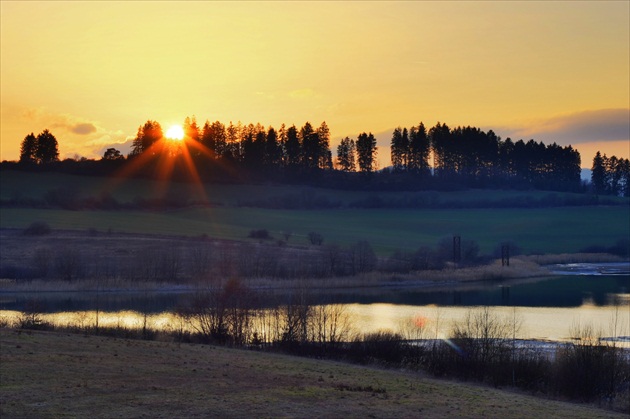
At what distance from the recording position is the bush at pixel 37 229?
9506cm

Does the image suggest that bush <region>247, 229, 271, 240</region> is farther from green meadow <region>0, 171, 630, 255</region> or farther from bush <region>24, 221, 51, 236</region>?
bush <region>24, 221, 51, 236</region>

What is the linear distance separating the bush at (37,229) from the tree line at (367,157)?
48.9 m

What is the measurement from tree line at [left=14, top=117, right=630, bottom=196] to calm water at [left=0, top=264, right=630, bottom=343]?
7653 cm

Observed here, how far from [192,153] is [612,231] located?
82422 mm

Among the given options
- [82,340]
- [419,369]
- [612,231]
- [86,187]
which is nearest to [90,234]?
[86,187]

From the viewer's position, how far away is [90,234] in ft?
324

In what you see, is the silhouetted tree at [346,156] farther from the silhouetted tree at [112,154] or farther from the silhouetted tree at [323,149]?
the silhouetted tree at [112,154]

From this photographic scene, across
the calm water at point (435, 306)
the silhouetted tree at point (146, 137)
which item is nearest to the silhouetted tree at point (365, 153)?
the silhouetted tree at point (146, 137)

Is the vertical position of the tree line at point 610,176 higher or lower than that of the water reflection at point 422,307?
higher

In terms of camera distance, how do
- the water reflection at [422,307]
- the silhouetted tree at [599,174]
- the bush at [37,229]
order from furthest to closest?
the silhouetted tree at [599,174] < the bush at [37,229] < the water reflection at [422,307]

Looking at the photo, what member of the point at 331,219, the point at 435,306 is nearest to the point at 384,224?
the point at 331,219

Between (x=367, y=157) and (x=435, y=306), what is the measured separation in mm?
100508

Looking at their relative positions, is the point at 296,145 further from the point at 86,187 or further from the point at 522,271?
the point at 522,271

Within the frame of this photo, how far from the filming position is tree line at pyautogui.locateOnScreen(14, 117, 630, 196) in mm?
155500
